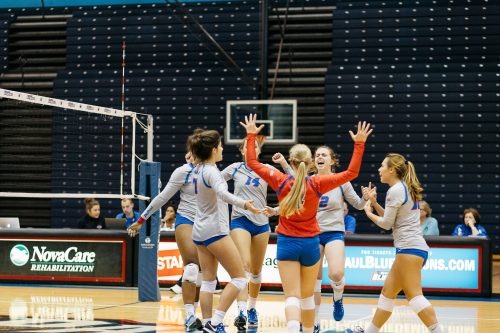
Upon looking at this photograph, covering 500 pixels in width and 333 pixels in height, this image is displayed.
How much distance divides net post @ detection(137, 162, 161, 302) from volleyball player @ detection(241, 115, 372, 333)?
519 centimetres

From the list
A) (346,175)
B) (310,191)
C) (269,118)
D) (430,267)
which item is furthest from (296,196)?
(269,118)

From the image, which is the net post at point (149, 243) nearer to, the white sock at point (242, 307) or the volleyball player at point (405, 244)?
the white sock at point (242, 307)

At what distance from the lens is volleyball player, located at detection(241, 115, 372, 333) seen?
659cm

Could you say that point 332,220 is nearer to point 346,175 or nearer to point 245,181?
point 245,181

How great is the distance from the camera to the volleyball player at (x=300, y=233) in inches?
260

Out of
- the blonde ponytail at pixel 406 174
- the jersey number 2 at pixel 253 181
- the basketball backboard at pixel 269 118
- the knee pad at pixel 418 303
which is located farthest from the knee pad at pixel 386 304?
the basketball backboard at pixel 269 118

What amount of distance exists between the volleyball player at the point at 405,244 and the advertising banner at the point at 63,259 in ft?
24.4

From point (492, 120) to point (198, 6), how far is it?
784 cm

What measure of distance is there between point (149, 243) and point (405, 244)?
5365mm

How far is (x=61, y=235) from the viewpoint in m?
14.2

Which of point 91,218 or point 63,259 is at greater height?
point 91,218

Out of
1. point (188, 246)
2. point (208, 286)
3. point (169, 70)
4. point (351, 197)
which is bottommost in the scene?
point (208, 286)

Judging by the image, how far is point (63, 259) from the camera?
14195 millimetres

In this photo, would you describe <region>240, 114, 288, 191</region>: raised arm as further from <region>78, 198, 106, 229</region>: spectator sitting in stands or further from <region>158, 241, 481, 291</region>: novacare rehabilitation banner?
<region>78, 198, 106, 229</region>: spectator sitting in stands
